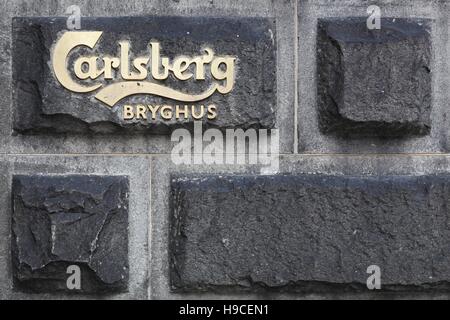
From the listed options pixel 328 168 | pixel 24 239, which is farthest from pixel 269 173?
pixel 24 239

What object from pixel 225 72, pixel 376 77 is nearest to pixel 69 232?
pixel 225 72

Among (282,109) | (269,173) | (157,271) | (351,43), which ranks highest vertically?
(351,43)

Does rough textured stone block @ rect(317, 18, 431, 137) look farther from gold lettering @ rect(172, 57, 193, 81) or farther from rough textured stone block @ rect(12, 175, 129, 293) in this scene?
rough textured stone block @ rect(12, 175, 129, 293)

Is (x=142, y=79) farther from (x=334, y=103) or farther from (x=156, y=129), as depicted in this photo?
(x=334, y=103)

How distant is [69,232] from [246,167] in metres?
0.47

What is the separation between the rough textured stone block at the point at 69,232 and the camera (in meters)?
1.95

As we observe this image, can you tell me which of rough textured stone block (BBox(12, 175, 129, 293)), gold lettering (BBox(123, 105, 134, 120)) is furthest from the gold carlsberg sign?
rough textured stone block (BBox(12, 175, 129, 293))

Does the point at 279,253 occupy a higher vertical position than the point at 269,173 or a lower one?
lower

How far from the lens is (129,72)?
6.45 ft

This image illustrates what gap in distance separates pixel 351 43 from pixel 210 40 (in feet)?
1.14

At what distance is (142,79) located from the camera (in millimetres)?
1967

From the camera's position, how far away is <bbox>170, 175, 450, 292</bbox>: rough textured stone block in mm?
1962

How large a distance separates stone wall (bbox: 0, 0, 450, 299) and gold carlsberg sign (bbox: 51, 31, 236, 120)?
2cm

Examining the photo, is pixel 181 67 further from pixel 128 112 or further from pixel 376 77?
pixel 376 77
